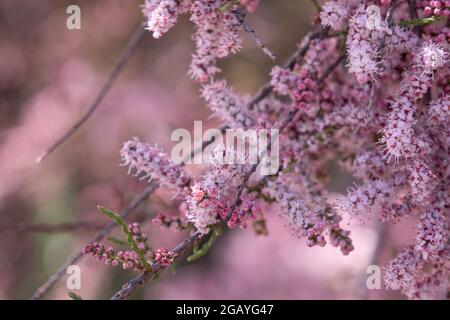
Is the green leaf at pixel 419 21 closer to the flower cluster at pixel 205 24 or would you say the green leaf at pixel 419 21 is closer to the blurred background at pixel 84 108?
the flower cluster at pixel 205 24

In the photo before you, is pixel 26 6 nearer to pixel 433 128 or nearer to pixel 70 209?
pixel 70 209

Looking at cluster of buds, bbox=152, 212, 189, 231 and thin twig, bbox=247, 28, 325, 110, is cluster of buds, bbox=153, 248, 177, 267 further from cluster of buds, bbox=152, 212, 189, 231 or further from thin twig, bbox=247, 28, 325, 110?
thin twig, bbox=247, 28, 325, 110

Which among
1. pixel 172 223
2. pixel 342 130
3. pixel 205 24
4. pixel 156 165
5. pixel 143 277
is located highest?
pixel 205 24

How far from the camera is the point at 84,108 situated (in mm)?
4570

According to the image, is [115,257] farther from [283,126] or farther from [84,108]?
[84,108]

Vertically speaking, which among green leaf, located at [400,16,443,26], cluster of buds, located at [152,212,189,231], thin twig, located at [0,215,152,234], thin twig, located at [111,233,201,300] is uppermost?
green leaf, located at [400,16,443,26]

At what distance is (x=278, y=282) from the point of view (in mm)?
5445

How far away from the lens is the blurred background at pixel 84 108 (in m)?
4.33

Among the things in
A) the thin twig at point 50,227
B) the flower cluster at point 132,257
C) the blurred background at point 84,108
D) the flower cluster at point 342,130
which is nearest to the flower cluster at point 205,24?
the flower cluster at point 342,130

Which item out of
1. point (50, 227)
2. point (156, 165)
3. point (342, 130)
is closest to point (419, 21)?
point (342, 130)

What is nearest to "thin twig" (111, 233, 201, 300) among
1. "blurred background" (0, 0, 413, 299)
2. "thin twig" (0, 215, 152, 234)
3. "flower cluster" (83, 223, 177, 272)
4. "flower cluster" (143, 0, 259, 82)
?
"flower cluster" (83, 223, 177, 272)

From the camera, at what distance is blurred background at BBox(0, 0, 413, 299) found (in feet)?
14.2

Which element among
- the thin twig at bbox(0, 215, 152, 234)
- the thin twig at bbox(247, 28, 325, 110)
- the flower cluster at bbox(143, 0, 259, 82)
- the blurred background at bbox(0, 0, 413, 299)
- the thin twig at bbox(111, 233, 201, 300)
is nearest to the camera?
the thin twig at bbox(111, 233, 201, 300)

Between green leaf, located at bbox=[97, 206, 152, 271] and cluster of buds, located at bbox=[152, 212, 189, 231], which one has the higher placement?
cluster of buds, located at bbox=[152, 212, 189, 231]
